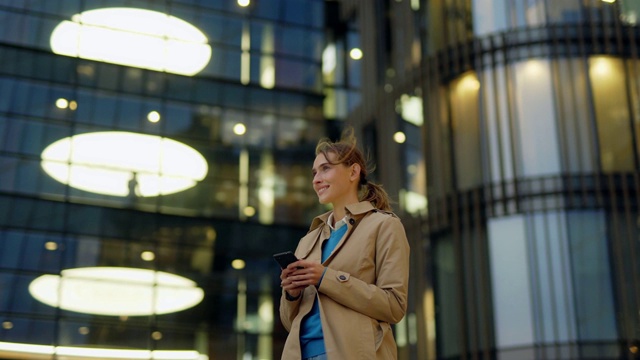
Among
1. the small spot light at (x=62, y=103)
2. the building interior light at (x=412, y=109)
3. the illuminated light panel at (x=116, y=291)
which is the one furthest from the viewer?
the small spot light at (x=62, y=103)

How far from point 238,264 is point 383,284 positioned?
78.1ft

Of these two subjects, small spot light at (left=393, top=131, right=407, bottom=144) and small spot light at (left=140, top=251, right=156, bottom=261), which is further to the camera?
small spot light at (left=140, top=251, right=156, bottom=261)

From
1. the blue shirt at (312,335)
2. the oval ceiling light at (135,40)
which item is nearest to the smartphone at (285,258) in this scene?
the blue shirt at (312,335)

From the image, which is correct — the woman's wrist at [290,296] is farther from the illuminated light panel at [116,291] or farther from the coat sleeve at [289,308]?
the illuminated light panel at [116,291]

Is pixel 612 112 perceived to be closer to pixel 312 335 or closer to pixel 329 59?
pixel 329 59

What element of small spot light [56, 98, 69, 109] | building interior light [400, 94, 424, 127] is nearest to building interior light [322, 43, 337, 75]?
building interior light [400, 94, 424, 127]

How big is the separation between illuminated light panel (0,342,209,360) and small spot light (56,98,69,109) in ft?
22.0

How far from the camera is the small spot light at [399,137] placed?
24.8m

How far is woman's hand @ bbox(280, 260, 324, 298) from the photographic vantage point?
379 cm

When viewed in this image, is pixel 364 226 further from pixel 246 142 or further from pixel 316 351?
pixel 246 142

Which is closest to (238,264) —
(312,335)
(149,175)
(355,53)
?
(149,175)

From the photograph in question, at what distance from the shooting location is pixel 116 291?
25859mm

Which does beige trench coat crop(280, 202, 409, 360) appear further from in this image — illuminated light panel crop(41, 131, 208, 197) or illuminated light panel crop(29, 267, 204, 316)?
illuminated light panel crop(41, 131, 208, 197)

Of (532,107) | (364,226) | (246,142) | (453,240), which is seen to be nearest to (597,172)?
(532,107)
